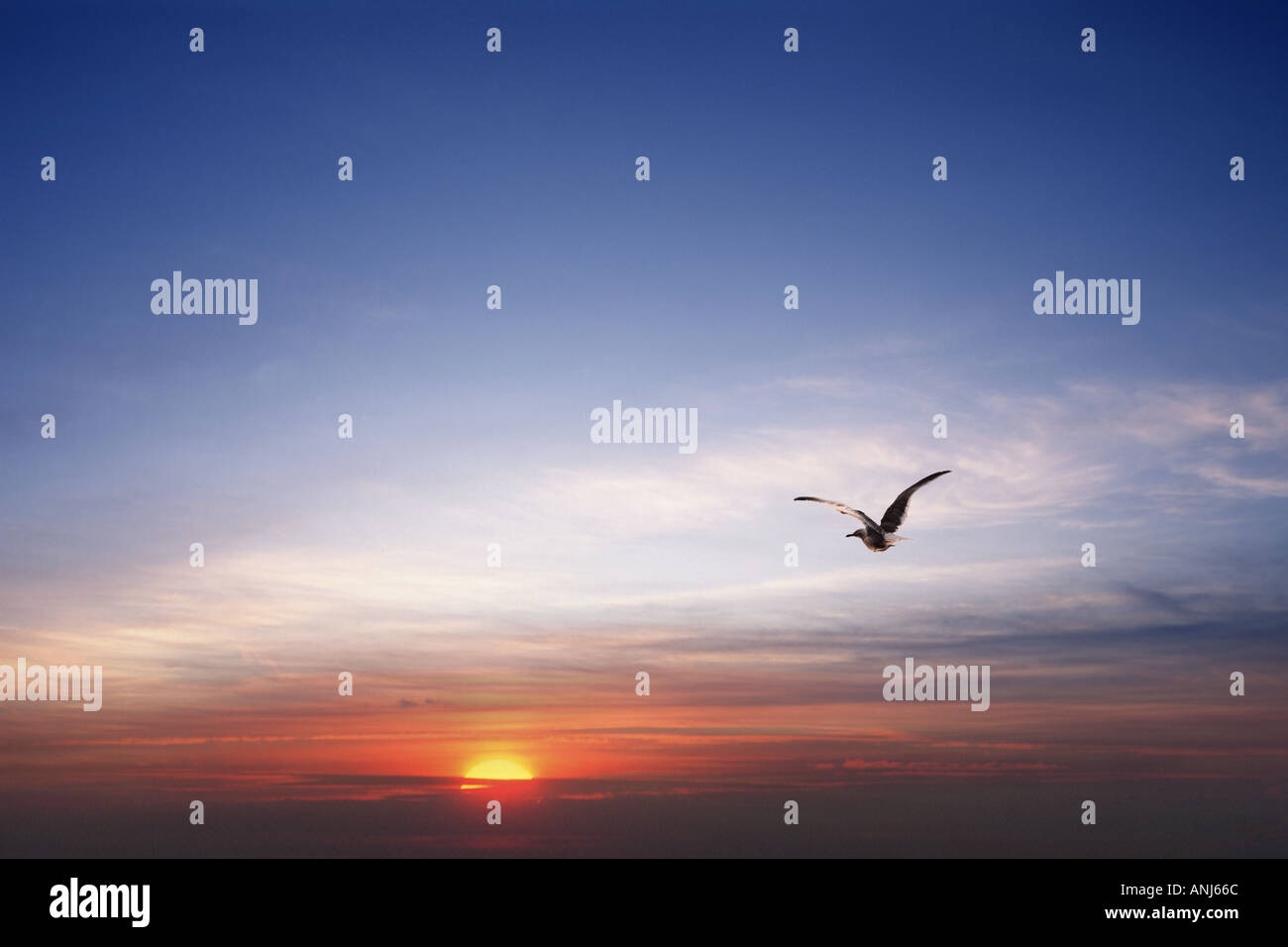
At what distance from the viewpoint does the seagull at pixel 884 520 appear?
4394 centimetres

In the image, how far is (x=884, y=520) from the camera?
44.8 meters

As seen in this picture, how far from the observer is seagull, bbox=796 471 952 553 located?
4394 centimetres
